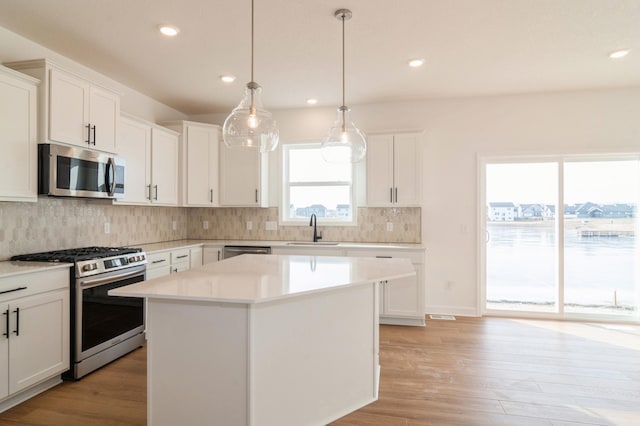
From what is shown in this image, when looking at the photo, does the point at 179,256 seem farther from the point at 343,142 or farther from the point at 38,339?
the point at 343,142

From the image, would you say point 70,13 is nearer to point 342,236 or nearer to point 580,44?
point 342,236

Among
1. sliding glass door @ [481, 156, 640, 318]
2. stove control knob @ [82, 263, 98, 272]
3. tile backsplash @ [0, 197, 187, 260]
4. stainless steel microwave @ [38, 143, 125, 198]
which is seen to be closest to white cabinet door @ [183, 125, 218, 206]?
tile backsplash @ [0, 197, 187, 260]

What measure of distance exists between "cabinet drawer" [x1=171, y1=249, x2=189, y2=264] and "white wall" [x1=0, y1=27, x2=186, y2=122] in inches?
67.1

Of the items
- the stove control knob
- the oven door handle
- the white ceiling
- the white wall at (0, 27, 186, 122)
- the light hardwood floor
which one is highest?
the white ceiling

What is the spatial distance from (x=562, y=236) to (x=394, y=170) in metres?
2.17

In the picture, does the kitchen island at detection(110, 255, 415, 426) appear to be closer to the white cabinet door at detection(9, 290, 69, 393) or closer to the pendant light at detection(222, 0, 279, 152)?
the pendant light at detection(222, 0, 279, 152)

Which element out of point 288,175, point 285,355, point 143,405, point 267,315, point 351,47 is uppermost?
point 351,47

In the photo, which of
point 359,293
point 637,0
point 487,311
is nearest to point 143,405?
point 359,293

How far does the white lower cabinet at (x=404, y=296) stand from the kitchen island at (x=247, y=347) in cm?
198

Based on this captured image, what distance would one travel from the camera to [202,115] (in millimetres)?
5242

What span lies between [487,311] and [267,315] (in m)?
3.58

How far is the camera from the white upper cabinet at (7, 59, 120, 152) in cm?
270

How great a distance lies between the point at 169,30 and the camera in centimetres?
280

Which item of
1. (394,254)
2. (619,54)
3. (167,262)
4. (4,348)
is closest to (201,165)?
(167,262)
